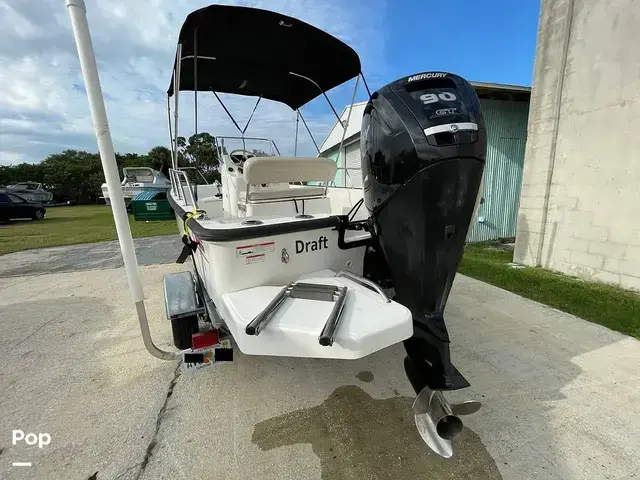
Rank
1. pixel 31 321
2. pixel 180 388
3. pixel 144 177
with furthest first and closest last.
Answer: pixel 144 177 < pixel 31 321 < pixel 180 388

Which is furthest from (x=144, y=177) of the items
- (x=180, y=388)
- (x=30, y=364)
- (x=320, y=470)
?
(x=320, y=470)

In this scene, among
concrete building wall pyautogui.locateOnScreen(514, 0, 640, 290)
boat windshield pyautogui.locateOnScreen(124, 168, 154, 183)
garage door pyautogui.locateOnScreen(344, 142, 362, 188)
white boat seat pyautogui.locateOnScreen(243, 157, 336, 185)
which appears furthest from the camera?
boat windshield pyautogui.locateOnScreen(124, 168, 154, 183)

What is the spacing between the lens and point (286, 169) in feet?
9.42

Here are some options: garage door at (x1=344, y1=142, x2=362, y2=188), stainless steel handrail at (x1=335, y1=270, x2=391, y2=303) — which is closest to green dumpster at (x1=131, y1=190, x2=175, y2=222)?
garage door at (x1=344, y1=142, x2=362, y2=188)

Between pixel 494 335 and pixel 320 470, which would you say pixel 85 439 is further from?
pixel 494 335

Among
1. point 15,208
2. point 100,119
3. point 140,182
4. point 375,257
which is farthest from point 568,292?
point 15,208

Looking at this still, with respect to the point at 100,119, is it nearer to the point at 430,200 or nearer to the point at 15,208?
the point at 430,200

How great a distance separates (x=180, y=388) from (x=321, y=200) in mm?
2209

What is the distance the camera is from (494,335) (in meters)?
2.92

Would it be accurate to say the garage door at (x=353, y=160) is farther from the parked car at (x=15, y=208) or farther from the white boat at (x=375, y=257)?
the parked car at (x=15, y=208)

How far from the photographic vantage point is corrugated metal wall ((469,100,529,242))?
6.72 meters

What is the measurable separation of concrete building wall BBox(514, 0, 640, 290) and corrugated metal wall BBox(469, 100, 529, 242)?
5.81ft

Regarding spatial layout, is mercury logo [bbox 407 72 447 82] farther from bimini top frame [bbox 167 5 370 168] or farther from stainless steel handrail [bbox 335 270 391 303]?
bimini top frame [bbox 167 5 370 168]

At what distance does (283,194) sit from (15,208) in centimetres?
1675
